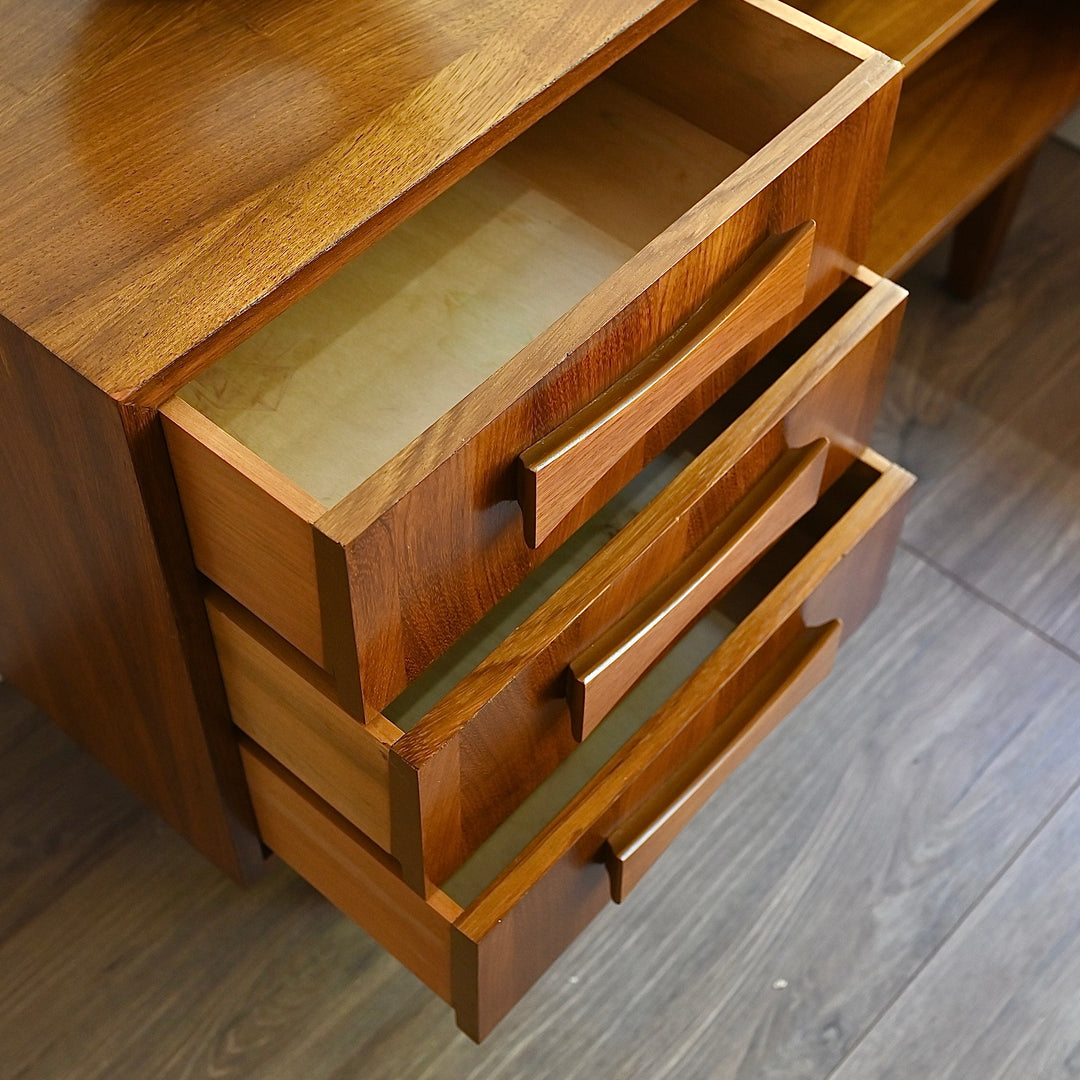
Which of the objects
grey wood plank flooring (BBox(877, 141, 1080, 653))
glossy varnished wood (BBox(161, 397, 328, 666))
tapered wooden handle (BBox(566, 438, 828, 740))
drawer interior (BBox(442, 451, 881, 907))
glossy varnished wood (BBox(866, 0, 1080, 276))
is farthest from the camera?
grey wood plank flooring (BBox(877, 141, 1080, 653))

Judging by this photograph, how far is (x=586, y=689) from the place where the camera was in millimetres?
684

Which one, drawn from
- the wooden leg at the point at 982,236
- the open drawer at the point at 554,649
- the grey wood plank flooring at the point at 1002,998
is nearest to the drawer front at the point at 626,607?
the open drawer at the point at 554,649

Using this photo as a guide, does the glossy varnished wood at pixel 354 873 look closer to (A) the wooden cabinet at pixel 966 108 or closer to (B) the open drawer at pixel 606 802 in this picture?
(B) the open drawer at pixel 606 802

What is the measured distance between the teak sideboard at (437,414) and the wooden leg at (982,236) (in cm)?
44

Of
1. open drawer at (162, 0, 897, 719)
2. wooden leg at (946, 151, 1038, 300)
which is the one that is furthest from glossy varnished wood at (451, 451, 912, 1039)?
wooden leg at (946, 151, 1038, 300)

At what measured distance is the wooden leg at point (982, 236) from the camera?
4.02ft

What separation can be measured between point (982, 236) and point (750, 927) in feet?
2.05

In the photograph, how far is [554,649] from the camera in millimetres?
664

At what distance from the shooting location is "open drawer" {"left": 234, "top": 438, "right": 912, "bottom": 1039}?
2.39 ft

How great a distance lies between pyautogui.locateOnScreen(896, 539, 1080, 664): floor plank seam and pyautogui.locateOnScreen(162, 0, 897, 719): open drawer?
1.25ft

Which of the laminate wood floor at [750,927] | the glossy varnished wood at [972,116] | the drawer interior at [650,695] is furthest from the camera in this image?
the glossy varnished wood at [972,116]

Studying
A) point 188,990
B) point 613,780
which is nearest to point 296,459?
point 613,780

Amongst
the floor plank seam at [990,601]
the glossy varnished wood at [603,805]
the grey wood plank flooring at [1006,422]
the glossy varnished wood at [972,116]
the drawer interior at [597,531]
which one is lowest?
the floor plank seam at [990,601]

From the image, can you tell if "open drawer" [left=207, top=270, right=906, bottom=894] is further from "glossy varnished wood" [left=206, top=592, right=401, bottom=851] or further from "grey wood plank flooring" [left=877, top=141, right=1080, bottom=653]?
"grey wood plank flooring" [left=877, top=141, right=1080, bottom=653]
